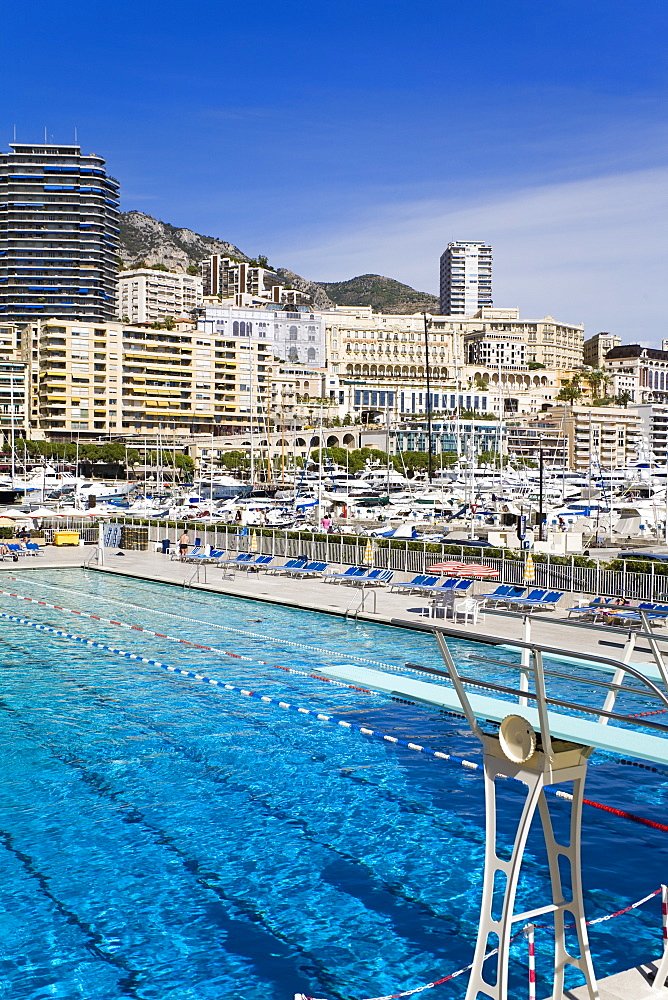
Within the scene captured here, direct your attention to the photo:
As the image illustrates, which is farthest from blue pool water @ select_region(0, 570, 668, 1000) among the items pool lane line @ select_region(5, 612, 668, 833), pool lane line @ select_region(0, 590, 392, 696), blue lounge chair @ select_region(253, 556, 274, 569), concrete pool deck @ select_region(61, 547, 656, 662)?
blue lounge chair @ select_region(253, 556, 274, 569)

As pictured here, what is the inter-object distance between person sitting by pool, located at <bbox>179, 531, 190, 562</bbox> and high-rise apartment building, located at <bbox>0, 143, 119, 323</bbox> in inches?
5311

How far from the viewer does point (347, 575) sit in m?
31.1

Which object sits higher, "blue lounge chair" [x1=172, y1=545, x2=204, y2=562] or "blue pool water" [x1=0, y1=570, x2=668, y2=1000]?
"blue lounge chair" [x1=172, y1=545, x2=204, y2=562]

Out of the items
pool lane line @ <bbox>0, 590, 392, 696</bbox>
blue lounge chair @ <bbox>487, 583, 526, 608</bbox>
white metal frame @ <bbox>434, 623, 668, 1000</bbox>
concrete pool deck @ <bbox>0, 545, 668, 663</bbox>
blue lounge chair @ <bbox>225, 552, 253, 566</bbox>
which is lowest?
pool lane line @ <bbox>0, 590, 392, 696</bbox>

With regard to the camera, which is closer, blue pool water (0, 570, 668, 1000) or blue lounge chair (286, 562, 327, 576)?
blue pool water (0, 570, 668, 1000)

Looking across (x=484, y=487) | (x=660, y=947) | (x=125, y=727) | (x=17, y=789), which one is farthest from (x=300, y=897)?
(x=484, y=487)

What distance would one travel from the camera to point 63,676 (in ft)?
63.5

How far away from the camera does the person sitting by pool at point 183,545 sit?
40.7 metres

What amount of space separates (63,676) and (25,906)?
32.9 feet

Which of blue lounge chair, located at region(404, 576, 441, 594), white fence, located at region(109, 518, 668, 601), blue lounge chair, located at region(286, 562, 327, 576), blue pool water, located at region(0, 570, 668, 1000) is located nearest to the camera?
blue pool water, located at region(0, 570, 668, 1000)

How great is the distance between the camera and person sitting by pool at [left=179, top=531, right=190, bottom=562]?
40.7 meters

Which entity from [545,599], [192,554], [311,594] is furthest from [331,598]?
[192,554]

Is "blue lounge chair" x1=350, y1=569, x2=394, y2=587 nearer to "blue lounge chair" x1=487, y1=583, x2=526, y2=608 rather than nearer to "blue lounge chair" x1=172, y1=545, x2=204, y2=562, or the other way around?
"blue lounge chair" x1=487, y1=583, x2=526, y2=608

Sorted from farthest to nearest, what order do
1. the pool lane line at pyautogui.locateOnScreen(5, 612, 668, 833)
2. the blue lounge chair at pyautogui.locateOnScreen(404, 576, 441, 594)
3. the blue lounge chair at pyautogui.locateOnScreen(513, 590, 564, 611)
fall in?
1. the blue lounge chair at pyautogui.locateOnScreen(404, 576, 441, 594)
2. the blue lounge chair at pyautogui.locateOnScreen(513, 590, 564, 611)
3. the pool lane line at pyautogui.locateOnScreen(5, 612, 668, 833)
